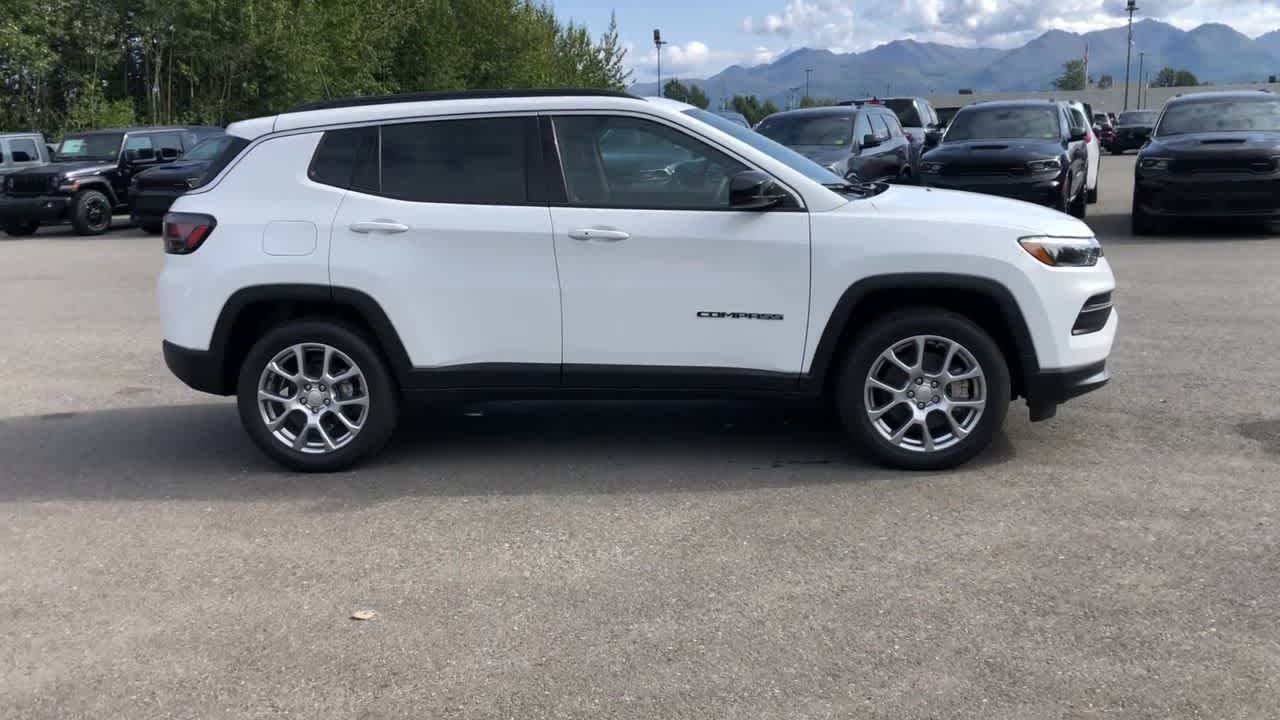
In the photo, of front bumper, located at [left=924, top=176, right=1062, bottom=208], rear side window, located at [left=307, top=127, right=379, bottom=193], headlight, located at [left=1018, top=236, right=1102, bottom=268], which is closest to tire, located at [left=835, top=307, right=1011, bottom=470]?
headlight, located at [left=1018, top=236, right=1102, bottom=268]

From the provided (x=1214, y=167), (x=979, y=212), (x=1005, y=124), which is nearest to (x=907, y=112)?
(x=1005, y=124)

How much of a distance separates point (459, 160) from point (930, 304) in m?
2.37

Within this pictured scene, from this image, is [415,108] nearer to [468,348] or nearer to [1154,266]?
[468,348]

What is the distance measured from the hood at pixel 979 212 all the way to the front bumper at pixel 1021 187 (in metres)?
10.1

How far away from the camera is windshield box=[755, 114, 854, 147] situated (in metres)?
17.4

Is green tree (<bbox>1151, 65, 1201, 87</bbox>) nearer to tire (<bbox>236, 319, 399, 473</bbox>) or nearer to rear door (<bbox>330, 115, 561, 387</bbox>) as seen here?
rear door (<bbox>330, 115, 561, 387</bbox>)

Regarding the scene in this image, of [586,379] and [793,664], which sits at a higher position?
[586,379]

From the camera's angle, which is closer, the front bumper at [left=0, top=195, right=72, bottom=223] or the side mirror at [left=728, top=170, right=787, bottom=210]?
the side mirror at [left=728, top=170, right=787, bottom=210]

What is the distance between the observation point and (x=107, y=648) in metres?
4.40

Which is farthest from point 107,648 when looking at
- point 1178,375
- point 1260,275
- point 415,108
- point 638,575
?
point 1260,275

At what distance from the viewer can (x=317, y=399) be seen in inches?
256

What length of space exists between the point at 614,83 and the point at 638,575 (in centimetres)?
4744

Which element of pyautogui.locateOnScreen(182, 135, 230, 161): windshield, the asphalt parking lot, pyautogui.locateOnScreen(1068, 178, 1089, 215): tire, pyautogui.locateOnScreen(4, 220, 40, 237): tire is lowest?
the asphalt parking lot

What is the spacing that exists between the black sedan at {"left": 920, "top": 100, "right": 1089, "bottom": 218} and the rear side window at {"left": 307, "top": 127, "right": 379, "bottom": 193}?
11.4m
